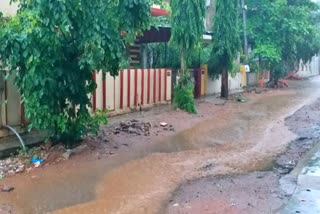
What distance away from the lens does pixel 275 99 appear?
66.3 feet

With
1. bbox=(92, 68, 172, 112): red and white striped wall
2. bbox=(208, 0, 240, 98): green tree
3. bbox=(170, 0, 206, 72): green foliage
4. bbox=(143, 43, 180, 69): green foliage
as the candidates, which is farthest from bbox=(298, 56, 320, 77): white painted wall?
bbox=(92, 68, 172, 112): red and white striped wall

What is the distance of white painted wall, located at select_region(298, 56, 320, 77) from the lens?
1767 inches

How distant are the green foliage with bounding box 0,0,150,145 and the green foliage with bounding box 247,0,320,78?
57.8 feet

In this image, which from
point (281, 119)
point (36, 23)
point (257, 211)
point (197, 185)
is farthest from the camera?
point (281, 119)

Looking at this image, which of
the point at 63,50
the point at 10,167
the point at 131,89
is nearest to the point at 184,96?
the point at 131,89

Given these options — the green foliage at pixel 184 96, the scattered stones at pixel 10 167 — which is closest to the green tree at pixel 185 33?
the green foliage at pixel 184 96

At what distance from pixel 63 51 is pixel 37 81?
2.78ft

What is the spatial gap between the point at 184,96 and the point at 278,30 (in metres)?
12.9

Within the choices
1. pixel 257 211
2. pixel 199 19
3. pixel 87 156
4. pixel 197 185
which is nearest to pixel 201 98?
pixel 199 19

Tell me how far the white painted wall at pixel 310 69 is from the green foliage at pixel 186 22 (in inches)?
1200

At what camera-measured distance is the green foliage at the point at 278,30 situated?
79.0 ft

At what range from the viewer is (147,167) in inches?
301

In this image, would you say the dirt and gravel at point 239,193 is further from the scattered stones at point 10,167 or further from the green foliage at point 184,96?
the green foliage at point 184,96

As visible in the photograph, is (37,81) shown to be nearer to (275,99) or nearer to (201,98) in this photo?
(201,98)
